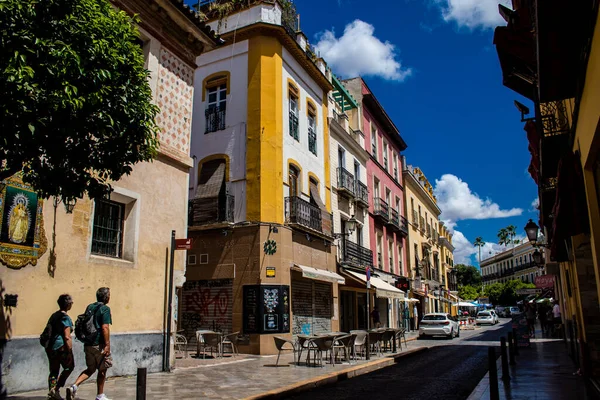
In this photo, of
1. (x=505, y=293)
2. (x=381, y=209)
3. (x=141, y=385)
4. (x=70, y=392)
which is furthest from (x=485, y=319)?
(x=505, y=293)

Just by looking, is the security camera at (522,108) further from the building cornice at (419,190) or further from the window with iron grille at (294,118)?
the building cornice at (419,190)

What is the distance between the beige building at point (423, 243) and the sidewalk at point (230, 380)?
23.4 m

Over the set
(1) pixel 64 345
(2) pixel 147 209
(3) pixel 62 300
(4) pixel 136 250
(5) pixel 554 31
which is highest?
(5) pixel 554 31

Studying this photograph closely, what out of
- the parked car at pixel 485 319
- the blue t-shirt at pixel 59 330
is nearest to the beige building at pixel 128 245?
the blue t-shirt at pixel 59 330

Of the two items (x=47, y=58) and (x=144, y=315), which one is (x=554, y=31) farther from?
(x=144, y=315)

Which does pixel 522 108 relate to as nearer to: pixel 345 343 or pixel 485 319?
pixel 345 343

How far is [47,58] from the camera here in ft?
16.2

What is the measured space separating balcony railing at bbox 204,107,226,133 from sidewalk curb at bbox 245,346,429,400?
997cm

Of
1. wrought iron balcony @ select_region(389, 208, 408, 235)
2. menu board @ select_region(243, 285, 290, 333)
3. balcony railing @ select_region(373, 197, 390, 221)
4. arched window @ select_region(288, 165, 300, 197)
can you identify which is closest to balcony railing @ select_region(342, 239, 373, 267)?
balcony railing @ select_region(373, 197, 390, 221)

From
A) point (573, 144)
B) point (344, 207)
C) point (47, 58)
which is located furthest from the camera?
point (344, 207)

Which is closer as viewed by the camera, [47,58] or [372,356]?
[47,58]

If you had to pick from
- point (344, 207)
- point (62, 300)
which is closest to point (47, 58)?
point (62, 300)

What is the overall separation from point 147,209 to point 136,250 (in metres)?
0.97

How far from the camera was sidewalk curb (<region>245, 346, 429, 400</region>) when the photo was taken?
847 cm
